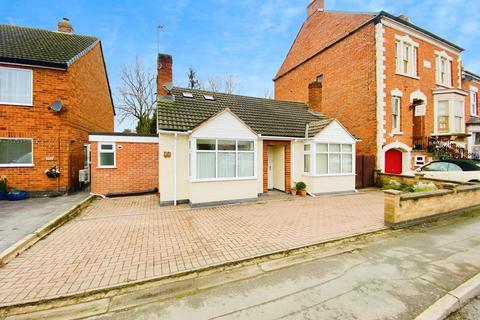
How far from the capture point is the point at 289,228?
6094 millimetres

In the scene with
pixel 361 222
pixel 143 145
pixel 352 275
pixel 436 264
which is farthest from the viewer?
pixel 143 145

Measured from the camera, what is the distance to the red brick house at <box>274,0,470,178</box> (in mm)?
13305

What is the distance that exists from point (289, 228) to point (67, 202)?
893 cm

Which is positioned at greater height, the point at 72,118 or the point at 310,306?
the point at 72,118

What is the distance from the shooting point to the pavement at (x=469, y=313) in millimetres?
2883

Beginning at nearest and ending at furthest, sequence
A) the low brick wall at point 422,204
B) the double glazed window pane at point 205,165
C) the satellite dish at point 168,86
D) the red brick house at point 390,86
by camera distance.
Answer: the low brick wall at point 422,204 < the double glazed window pane at point 205,165 < the satellite dish at point 168,86 < the red brick house at point 390,86

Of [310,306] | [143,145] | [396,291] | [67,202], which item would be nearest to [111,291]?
[310,306]

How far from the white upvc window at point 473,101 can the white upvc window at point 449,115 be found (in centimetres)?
742

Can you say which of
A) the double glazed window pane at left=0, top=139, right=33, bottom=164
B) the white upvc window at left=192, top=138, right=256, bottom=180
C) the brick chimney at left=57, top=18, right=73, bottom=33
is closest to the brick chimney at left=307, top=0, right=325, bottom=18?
the white upvc window at left=192, top=138, right=256, bottom=180

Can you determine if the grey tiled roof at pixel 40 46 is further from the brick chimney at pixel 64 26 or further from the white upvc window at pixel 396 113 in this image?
the white upvc window at pixel 396 113

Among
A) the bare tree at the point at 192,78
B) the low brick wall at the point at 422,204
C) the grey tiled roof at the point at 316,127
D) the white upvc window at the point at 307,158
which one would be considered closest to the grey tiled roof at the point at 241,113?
the grey tiled roof at the point at 316,127

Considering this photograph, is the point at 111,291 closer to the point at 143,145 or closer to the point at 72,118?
the point at 143,145

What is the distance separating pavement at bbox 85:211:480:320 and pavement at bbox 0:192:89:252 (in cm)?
441

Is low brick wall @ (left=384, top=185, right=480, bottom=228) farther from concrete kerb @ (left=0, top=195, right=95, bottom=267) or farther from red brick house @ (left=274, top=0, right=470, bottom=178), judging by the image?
concrete kerb @ (left=0, top=195, right=95, bottom=267)
